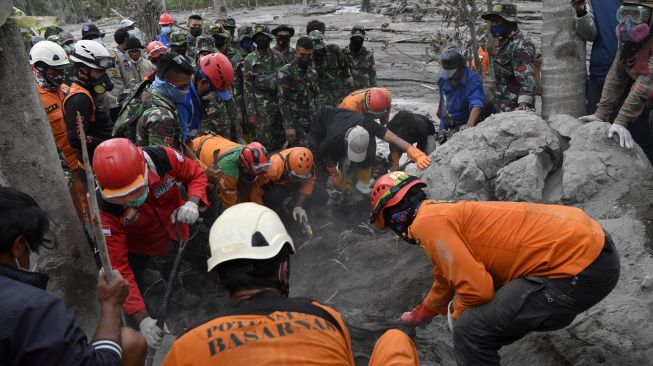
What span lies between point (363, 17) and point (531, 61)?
52.7ft

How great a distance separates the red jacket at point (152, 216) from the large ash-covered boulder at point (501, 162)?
6.90 ft

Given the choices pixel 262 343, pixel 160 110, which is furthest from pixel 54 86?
pixel 262 343

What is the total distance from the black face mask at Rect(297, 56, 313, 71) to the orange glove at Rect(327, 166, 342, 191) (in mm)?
1620

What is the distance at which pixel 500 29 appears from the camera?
201 inches

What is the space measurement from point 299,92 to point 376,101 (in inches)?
52.5

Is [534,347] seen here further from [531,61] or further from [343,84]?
[343,84]

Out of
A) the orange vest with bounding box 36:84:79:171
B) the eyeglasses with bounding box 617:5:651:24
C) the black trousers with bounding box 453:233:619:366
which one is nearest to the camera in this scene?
the black trousers with bounding box 453:233:619:366

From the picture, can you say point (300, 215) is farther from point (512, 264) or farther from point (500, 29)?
point (512, 264)

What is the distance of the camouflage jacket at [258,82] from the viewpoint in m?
6.87

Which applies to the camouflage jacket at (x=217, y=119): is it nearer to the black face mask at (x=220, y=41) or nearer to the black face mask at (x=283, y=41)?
the black face mask at (x=283, y=41)

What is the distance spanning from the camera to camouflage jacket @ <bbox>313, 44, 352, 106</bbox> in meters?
7.13

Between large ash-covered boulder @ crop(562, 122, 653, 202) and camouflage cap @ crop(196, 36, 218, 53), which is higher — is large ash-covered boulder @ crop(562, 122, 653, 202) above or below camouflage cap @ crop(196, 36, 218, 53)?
below

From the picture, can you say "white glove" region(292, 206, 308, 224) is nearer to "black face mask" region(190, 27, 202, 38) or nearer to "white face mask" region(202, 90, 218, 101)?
"white face mask" region(202, 90, 218, 101)

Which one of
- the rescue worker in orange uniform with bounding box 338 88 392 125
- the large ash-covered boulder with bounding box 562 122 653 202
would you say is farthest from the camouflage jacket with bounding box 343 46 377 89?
the large ash-covered boulder with bounding box 562 122 653 202
